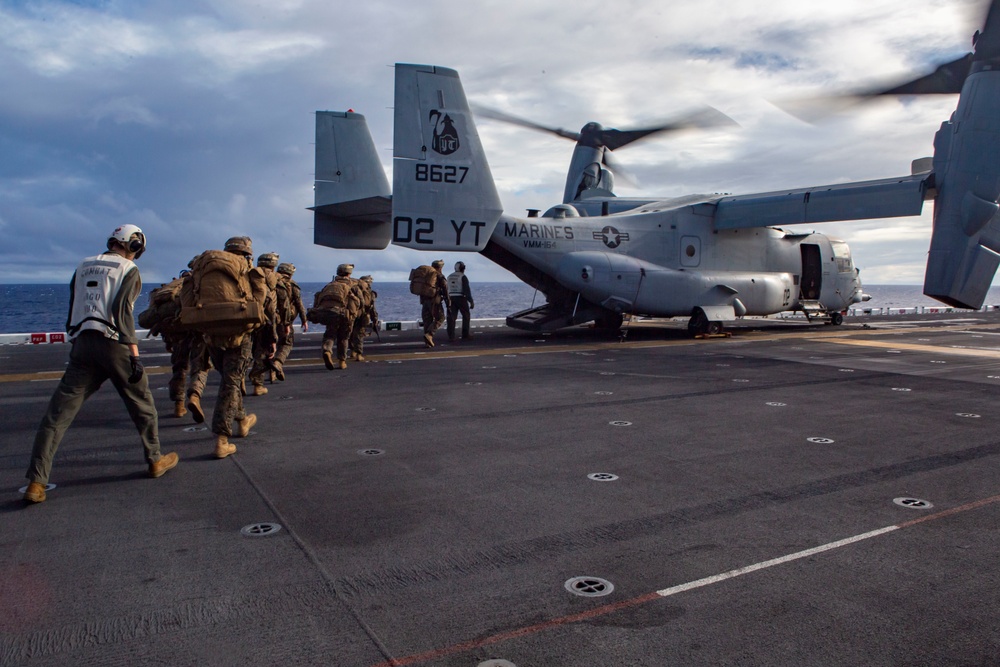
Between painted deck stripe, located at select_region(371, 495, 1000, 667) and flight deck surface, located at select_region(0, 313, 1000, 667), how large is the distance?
0.01 metres

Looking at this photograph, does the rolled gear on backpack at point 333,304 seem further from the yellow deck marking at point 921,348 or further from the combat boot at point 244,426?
the yellow deck marking at point 921,348

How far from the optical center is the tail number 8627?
14.6 metres

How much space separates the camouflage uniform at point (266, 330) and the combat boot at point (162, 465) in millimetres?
1664

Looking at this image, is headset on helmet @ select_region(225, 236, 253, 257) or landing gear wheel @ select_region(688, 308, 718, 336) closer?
headset on helmet @ select_region(225, 236, 253, 257)

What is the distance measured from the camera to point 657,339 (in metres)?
18.2

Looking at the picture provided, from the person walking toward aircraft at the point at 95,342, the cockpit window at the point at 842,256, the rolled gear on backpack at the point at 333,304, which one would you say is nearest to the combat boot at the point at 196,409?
the person walking toward aircraft at the point at 95,342

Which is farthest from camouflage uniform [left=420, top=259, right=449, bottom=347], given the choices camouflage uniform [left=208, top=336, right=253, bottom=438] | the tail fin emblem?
camouflage uniform [left=208, top=336, right=253, bottom=438]

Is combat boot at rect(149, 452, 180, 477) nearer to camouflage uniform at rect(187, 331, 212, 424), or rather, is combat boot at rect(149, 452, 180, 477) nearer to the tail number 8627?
camouflage uniform at rect(187, 331, 212, 424)

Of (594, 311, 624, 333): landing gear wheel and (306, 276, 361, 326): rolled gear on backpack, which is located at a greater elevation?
(306, 276, 361, 326): rolled gear on backpack

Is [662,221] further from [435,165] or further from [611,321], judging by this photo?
[435,165]

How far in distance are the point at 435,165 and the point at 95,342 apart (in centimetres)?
1062

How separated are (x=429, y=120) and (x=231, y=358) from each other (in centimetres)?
981

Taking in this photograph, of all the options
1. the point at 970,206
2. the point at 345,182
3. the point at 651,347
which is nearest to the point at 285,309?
the point at 345,182

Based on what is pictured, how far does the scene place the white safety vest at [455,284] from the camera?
55.1ft
